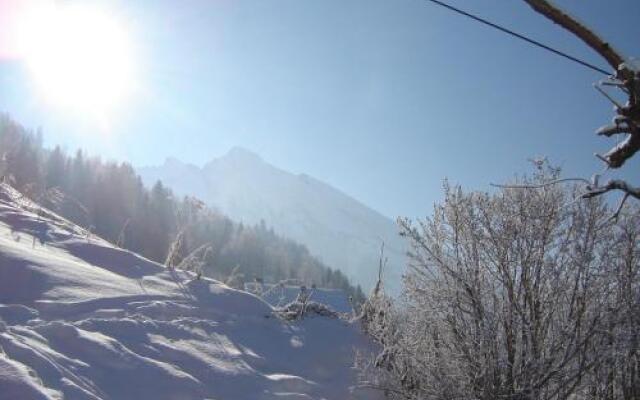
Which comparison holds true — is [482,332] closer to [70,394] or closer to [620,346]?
[620,346]

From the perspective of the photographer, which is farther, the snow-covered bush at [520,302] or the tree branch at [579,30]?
the snow-covered bush at [520,302]

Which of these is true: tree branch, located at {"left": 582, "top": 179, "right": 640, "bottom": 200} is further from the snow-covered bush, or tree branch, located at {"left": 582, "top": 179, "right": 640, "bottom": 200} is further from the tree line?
the tree line

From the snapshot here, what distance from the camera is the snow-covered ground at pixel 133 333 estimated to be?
10.2ft

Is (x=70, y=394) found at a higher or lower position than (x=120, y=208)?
lower

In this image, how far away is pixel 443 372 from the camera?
4148 mm

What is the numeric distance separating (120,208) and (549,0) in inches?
2573

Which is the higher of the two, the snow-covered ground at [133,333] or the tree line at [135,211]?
the tree line at [135,211]

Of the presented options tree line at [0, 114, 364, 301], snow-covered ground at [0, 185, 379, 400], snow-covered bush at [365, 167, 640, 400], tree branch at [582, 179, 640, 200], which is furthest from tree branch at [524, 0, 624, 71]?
tree line at [0, 114, 364, 301]

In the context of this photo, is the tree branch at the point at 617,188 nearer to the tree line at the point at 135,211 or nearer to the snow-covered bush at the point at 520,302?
the snow-covered bush at the point at 520,302

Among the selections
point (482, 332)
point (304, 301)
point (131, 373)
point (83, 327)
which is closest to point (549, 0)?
point (482, 332)

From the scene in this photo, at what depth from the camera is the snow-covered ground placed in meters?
3.12

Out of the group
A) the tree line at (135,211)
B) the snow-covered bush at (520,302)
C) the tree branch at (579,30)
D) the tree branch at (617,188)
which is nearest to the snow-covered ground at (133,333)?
the snow-covered bush at (520,302)

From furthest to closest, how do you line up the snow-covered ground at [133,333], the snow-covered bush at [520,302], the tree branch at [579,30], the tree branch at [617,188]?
the snow-covered bush at [520,302] → the snow-covered ground at [133,333] → the tree branch at [617,188] → the tree branch at [579,30]

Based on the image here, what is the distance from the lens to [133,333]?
383 centimetres
